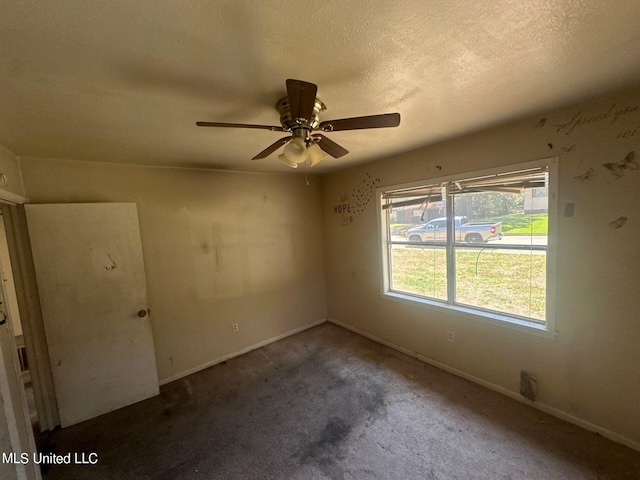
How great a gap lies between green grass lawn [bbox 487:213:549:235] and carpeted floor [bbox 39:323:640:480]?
4.96 ft

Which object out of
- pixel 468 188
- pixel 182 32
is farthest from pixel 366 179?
pixel 182 32

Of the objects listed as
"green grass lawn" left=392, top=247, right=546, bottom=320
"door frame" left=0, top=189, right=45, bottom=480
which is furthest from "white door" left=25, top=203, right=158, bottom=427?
"green grass lawn" left=392, top=247, right=546, bottom=320

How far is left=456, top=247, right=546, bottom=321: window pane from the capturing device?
215cm

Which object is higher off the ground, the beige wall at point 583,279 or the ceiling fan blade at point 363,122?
the ceiling fan blade at point 363,122

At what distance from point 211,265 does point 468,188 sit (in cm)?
299

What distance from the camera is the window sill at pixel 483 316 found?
210 centimetres

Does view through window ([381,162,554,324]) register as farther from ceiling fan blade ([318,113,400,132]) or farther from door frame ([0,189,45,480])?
door frame ([0,189,45,480])

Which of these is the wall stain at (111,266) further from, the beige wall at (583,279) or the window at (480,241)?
the beige wall at (583,279)

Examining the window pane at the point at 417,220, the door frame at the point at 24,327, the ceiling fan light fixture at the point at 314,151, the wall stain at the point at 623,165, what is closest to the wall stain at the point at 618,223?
the wall stain at the point at 623,165

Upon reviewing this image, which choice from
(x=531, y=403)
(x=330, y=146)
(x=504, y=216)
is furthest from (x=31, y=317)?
(x=531, y=403)

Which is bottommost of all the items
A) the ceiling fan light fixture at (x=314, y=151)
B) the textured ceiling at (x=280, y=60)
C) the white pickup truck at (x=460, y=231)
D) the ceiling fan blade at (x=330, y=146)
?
the white pickup truck at (x=460, y=231)

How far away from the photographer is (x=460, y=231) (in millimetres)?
2604

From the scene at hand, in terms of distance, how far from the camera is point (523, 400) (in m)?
2.21

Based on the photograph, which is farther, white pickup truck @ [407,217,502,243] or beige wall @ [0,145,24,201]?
white pickup truck @ [407,217,502,243]
